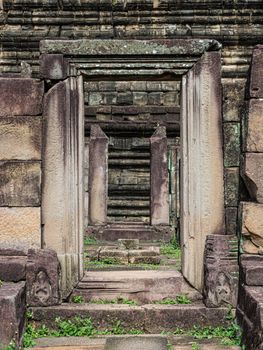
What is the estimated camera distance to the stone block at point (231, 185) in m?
5.67

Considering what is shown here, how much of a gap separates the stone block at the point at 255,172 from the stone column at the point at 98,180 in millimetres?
7039

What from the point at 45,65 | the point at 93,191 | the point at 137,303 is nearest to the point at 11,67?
the point at 93,191

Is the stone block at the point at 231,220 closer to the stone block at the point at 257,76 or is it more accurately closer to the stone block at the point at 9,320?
the stone block at the point at 257,76

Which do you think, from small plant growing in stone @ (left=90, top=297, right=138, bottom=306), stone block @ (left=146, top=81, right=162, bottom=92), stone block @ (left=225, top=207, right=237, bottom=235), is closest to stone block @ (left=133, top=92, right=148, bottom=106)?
stone block @ (left=146, top=81, right=162, bottom=92)

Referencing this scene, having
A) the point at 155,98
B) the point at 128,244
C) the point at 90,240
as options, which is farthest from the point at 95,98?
the point at 128,244

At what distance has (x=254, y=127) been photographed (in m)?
5.05

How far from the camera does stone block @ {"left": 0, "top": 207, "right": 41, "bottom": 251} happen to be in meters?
5.45

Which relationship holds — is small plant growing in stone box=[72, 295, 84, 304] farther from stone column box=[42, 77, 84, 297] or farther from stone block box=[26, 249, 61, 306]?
stone block box=[26, 249, 61, 306]

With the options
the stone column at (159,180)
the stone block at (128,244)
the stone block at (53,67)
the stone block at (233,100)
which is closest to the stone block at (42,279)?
the stone block at (53,67)

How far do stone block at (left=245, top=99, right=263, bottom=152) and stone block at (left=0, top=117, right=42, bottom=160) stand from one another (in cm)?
194

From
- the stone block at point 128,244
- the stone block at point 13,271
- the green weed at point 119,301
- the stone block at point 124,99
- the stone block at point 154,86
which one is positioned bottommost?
the green weed at point 119,301

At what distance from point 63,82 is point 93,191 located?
21.6 ft

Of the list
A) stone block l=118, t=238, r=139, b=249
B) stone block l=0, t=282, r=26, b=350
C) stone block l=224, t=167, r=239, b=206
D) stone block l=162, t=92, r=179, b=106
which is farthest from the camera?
stone block l=162, t=92, r=179, b=106

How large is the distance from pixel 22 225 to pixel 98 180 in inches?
259
